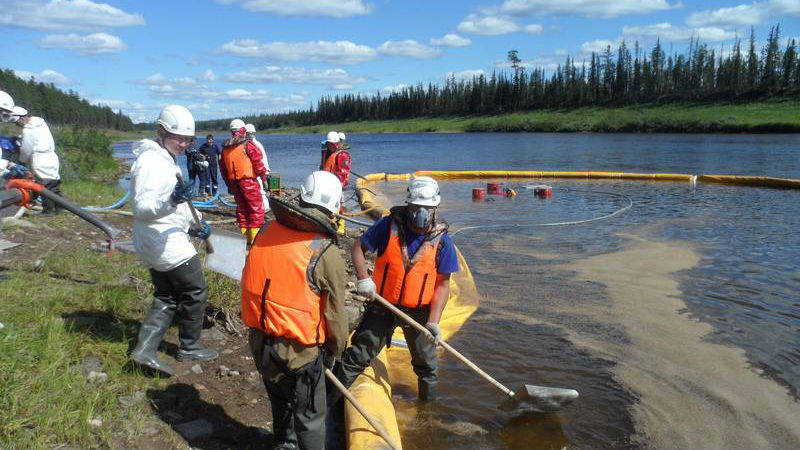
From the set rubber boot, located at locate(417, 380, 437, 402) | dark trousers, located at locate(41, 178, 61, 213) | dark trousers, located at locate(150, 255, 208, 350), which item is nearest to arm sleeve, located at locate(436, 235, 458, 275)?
rubber boot, located at locate(417, 380, 437, 402)

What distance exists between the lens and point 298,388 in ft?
11.2

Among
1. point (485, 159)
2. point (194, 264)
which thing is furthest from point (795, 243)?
point (485, 159)

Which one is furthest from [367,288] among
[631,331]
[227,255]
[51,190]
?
[51,190]

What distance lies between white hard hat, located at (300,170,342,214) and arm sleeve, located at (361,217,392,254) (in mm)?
1233

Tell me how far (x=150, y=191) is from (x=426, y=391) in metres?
2.69

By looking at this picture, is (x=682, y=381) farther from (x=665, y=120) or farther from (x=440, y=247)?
(x=665, y=120)

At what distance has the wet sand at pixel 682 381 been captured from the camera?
4.77 metres

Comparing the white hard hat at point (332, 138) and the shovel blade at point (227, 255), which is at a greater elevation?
the white hard hat at point (332, 138)

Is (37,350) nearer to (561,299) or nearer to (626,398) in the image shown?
(626,398)

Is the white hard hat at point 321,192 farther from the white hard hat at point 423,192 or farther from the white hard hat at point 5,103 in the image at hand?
the white hard hat at point 5,103

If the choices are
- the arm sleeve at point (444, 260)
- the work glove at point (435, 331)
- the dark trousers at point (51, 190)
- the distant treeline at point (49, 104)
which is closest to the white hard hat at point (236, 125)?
the dark trousers at point (51, 190)

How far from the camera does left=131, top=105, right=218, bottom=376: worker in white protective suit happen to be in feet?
13.1

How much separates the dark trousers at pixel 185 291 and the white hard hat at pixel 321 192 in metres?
1.46

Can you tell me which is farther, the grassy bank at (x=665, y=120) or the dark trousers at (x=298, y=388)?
the grassy bank at (x=665, y=120)
